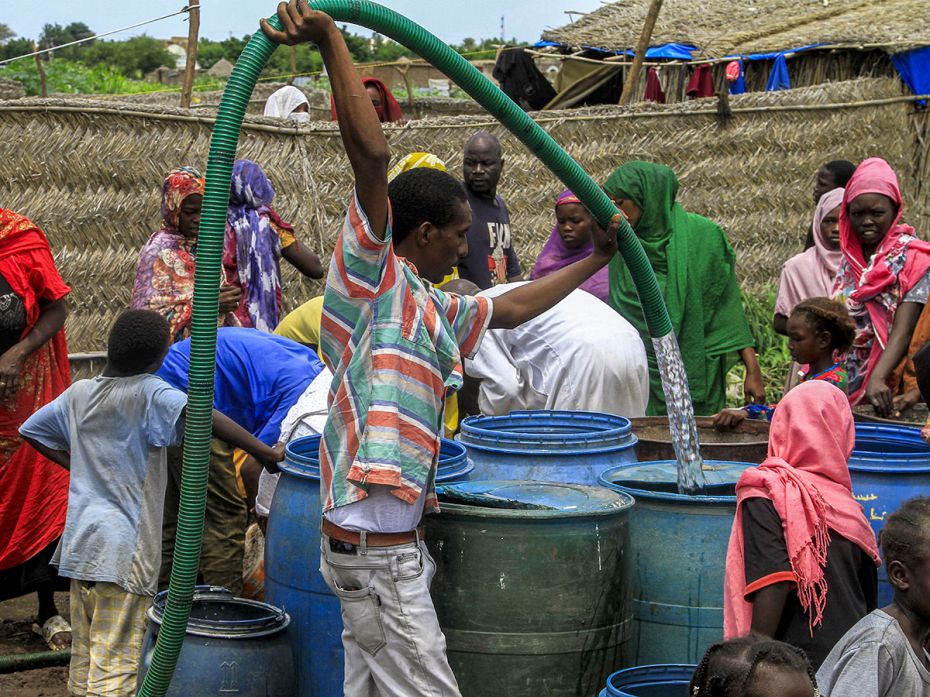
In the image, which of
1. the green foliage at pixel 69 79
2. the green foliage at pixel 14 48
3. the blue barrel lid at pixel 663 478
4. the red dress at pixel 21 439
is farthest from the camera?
the green foliage at pixel 14 48

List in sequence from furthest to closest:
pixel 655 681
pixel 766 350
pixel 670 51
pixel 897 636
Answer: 1. pixel 670 51
2. pixel 766 350
3. pixel 655 681
4. pixel 897 636

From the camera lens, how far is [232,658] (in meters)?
3.64

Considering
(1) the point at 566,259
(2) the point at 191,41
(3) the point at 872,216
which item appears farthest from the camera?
(2) the point at 191,41

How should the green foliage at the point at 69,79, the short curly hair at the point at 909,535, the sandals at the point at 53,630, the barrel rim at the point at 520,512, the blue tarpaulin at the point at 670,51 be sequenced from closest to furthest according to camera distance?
the short curly hair at the point at 909,535 < the barrel rim at the point at 520,512 < the sandals at the point at 53,630 < the blue tarpaulin at the point at 670,51 < the green foliage at the point at 69,79

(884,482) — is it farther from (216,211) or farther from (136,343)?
(136,343)

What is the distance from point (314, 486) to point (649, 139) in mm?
7283

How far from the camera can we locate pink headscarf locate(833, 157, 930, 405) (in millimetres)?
5594

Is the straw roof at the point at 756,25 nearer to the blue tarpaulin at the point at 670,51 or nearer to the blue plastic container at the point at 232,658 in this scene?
the blue tarpaulin at the point at 670,51

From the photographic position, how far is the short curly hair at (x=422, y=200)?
3160mm

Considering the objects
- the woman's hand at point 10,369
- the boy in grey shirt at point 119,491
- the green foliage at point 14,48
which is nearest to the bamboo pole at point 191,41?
the woman's hand at point 10,369

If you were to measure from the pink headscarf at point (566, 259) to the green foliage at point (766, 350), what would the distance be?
279 cm

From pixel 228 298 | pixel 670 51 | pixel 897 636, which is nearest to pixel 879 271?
pixel 228 298

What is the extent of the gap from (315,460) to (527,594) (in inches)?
31.1

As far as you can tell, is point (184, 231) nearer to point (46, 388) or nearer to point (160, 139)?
point (46, 388)
